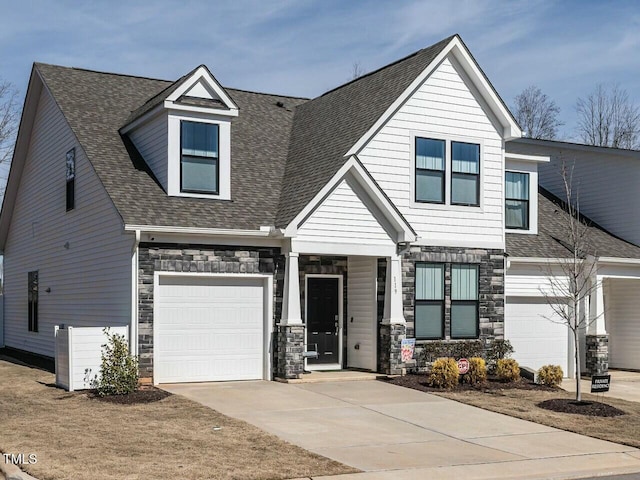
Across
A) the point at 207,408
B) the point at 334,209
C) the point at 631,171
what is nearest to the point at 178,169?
the point at 334,209

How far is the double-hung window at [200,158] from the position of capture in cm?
1886

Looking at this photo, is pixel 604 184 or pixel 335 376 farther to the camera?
pixel 604 184

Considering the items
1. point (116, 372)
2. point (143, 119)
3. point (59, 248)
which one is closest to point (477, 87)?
point (143, 119)

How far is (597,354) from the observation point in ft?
74.5

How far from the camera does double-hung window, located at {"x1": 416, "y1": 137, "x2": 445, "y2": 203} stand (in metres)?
20.6

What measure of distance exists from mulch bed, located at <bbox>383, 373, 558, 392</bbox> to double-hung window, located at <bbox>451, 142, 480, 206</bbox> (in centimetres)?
460

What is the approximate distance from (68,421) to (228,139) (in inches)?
324

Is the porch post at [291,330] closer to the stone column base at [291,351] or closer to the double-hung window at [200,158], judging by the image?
the stone column base at [291,351]

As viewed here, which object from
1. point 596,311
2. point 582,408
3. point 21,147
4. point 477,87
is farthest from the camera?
point 21,147

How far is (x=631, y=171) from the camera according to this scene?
2530 cm

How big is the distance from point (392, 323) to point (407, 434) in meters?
6.45

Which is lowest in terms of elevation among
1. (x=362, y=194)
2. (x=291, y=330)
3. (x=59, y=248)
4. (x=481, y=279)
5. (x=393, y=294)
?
(x=291, y=330)

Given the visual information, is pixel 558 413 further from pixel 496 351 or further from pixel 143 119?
pixel 143 119

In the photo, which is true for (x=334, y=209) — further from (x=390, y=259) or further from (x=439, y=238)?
(x=439, y=238)
